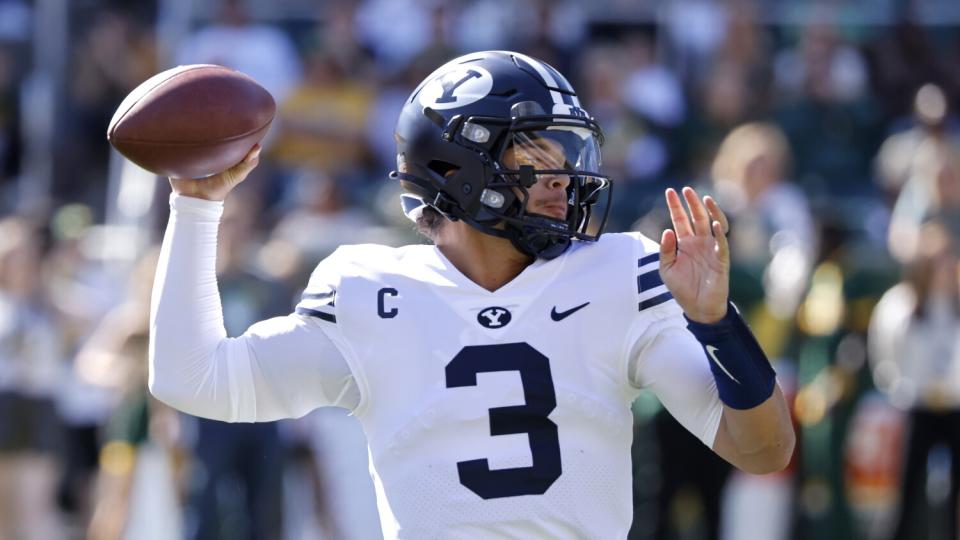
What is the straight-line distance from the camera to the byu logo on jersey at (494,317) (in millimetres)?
3066

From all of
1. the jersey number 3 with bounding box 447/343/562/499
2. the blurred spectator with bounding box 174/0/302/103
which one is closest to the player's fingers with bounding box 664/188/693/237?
the jersey number 3 with bounding box 447/343/562/499

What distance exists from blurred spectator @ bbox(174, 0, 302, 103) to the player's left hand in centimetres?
630

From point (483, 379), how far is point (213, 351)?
51 cm

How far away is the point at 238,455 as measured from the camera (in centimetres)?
729

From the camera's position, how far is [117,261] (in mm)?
8680

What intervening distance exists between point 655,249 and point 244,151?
32.5 inches

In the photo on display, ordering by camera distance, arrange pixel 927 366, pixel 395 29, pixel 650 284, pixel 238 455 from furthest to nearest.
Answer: pixel 395 29
pixel 238 455
pixel 927 366
pixel 650 284

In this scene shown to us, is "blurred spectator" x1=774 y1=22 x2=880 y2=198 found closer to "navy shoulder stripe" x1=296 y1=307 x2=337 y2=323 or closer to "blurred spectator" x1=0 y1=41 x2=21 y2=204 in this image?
"blurred spectator" x1=0 y1=41 x2=21 y2=204

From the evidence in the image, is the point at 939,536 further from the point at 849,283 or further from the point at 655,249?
the point at 655,249

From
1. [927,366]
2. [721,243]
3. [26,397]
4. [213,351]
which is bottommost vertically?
[26,397]

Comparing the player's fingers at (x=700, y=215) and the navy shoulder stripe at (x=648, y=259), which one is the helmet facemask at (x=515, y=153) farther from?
the player's fingers at (x=700, y=215)

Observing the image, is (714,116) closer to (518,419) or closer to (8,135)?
(8,135)

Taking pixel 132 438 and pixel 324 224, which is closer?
pixel 132 438

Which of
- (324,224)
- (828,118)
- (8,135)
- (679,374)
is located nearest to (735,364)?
(679,374)
